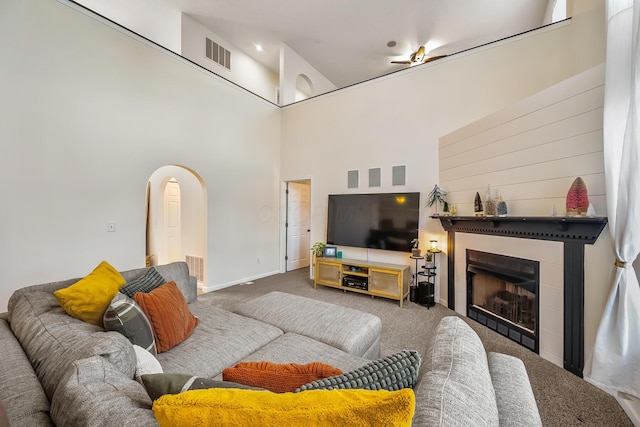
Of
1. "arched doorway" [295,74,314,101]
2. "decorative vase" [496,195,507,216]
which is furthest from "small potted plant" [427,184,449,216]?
"arched doorway" [295,74,314,101]

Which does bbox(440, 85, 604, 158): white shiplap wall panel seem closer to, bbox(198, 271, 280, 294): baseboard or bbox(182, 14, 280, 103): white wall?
bbox(198, 271, 280, 294): baseboard

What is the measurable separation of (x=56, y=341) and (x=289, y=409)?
3.56ft

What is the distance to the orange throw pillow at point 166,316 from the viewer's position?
150 cm

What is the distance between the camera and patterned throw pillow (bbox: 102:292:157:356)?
48.9 inches

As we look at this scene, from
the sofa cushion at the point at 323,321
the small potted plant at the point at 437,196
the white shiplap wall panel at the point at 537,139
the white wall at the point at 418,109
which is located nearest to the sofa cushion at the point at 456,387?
the sofa cushion at the point at 323,321

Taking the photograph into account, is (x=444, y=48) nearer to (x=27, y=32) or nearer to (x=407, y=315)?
(x=407, y=315)

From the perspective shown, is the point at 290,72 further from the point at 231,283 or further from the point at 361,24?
the point at 231,283

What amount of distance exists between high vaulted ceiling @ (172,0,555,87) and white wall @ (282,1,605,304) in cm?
122

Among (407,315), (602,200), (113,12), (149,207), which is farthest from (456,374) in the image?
(113,12)

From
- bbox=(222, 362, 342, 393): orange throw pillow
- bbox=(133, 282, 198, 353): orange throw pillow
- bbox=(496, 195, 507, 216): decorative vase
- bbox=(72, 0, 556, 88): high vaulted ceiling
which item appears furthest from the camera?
bbox=(72, 0, 556, 88): high vaulted ceiling

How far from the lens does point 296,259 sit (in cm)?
574

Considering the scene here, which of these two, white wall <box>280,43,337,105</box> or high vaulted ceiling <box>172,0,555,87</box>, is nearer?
high vaulted ceiling <box>172,0,555,87</box>

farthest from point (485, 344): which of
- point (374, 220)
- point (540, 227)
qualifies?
point (374, 220)

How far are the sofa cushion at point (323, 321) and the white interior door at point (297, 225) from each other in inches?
127
